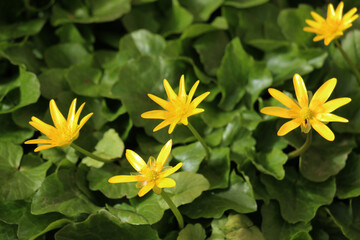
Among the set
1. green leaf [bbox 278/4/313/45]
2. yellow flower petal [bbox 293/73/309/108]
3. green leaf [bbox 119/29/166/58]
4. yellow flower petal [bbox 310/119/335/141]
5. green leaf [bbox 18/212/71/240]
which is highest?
yellow flower petal [bbox 293/73/309/108]

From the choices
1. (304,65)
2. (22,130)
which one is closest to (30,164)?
(22,130)

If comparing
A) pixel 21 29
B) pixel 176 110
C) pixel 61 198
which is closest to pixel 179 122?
pixel 176 110

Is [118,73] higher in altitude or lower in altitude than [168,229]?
higher

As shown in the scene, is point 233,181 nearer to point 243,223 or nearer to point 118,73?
point 243,223

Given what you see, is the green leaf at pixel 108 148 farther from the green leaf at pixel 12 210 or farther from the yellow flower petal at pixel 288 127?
the yellow flower petal at pixel 288 127

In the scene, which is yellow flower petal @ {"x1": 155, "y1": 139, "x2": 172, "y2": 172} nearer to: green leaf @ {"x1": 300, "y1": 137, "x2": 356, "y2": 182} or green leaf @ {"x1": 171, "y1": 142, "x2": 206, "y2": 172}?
green leaf @ {"x1": 171, "y1": 142, "x2": 206, "y2": 172}

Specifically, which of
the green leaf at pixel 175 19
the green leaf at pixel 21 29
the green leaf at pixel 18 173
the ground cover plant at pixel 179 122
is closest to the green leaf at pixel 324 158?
the ground cover plant at pixel 179 122

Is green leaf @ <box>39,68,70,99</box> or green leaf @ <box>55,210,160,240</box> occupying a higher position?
green leaf @ <box>39,68,70,99</box>

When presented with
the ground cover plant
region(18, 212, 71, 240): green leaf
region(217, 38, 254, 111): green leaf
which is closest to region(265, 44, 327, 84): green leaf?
the ground cover plant

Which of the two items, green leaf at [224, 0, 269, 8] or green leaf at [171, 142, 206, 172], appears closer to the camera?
green leaf at [171, 142, 206, 172]
